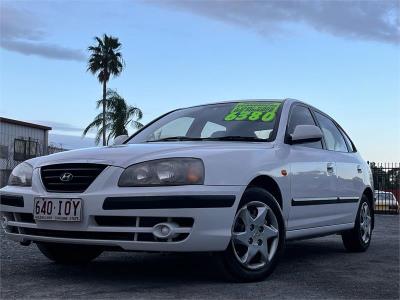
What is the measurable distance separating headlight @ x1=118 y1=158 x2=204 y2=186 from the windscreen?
1006 millimetres

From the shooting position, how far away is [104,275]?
465 centimetres

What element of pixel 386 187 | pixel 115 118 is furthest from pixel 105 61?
pixel 386 187

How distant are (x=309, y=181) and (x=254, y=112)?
0.81m

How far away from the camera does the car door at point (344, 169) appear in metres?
6.09

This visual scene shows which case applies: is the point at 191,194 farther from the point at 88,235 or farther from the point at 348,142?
the point at 348,142

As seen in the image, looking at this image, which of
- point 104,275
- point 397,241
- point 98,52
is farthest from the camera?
point 98,52

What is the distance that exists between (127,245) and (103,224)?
230 millimetres

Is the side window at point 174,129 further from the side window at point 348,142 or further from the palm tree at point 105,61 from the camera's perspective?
the palm tree at point 105,61

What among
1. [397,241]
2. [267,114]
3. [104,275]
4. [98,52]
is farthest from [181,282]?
[98,52]

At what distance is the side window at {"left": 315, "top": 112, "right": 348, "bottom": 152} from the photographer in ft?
20.6

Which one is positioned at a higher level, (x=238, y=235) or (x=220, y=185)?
(x=220, y=185)

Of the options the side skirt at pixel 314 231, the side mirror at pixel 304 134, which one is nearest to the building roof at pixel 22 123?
the side skirt at pixel 314 231

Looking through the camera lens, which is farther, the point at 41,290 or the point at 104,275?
the point at 104,275

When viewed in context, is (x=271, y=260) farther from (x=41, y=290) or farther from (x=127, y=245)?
(x=41, y=290)
